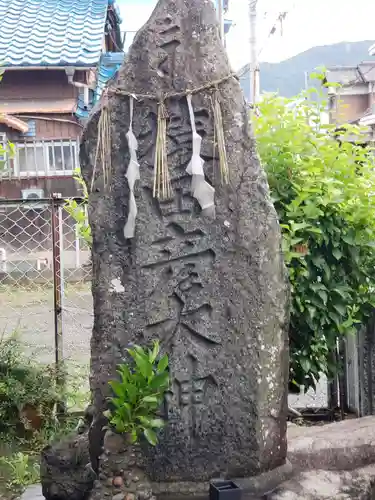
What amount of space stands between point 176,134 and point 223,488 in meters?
1.44

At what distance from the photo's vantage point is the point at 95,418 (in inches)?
98.4

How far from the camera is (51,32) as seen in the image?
665cm

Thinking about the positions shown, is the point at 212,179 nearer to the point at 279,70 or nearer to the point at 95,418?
the point at 95,418

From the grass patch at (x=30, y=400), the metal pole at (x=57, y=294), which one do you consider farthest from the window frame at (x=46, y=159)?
the grass patch at (x=30, y=400)

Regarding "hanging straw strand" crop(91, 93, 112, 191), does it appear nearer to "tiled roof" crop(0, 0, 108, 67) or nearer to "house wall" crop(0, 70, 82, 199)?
"house wall" crop(0, 70, 82, 199)

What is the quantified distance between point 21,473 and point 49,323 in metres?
2.86

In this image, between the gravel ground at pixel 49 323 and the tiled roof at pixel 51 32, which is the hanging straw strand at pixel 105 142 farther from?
the tiled roof at pixel 51 32

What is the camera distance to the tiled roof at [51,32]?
6.23m

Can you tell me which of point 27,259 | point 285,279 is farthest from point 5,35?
point 285,279

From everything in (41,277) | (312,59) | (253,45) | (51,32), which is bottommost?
(41,277)

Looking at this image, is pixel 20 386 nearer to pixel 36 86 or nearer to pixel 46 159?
pixel 46 159

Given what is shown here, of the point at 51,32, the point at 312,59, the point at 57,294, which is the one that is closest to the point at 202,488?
the point at 57,294

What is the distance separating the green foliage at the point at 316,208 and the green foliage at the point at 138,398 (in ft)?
3.86

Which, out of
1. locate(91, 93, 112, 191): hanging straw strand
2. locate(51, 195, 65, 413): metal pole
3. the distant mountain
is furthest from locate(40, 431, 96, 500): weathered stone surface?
the distant mountain
